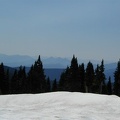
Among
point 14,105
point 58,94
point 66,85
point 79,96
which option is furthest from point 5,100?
point 66,85

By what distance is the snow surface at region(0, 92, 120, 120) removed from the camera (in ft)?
55.0

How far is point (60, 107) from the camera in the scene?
767 inches

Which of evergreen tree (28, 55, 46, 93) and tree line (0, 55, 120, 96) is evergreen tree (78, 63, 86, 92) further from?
evergreen tree (28, 55, 46, 93)

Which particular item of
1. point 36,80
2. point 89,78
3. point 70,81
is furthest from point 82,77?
point 36,80

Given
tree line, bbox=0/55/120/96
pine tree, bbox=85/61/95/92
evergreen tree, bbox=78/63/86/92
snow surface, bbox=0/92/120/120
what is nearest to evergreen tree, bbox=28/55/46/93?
tree line, bbox=0/55/120/96

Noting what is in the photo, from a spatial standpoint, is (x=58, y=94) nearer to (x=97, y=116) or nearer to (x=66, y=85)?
(x=97, y=116)

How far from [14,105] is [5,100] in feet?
5.48

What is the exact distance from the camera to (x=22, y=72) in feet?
427

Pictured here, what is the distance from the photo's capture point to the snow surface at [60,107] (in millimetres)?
16750

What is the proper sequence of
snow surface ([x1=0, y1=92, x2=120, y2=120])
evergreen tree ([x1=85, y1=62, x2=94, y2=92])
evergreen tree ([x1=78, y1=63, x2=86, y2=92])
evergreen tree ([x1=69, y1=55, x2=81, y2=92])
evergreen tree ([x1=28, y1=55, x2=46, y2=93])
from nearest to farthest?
snow surface ([x1=0, y1=92, x2=120, y2=120]) < evergreen tree ([x1=69, y1=55, x2=81, y2=92]) < evergreen tree ([x1=85, y1=62, x2=94, y2=92]) < evergreen tree ([x1=78, y1=63, x2=86, y2=92]) < evergreen tree ([x1=28, y1=55, x2=46, y2=93])

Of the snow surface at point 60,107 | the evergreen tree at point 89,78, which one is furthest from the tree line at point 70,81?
the snow surface at point 60,107

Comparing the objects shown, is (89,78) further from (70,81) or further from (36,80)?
(36,80)

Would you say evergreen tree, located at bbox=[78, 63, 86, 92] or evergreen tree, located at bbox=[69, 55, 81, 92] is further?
evergreen tree, located at bbox=[78, 63, 86, 92]

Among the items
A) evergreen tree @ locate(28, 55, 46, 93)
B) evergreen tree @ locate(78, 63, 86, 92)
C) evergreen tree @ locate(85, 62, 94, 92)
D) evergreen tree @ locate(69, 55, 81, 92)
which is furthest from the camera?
evergreen tree @ locate(28, 55, 46, 93)
